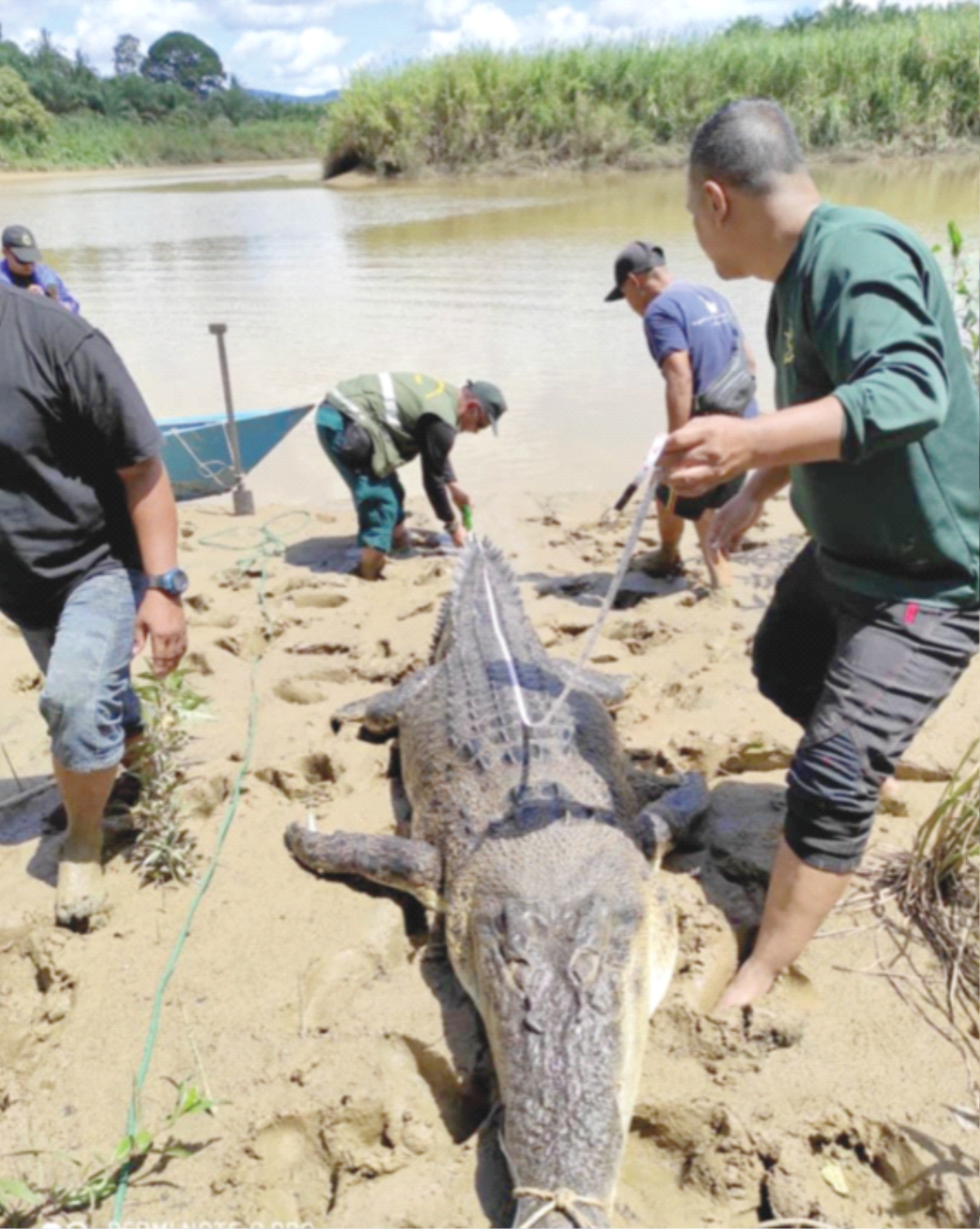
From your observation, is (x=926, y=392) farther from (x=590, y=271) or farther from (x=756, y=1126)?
(x=590, y=271)

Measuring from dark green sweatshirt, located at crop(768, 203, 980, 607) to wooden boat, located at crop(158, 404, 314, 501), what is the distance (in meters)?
5.20

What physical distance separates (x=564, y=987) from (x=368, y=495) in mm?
3786

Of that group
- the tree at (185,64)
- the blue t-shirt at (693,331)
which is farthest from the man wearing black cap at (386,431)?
the tree at (185,64)

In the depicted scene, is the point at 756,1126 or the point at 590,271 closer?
the point at 756,1126

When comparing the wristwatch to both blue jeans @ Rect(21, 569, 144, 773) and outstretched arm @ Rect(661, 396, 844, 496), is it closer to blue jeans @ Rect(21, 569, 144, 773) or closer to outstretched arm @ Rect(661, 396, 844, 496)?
blue jeans @ Rect(21, 569, 144, 773)

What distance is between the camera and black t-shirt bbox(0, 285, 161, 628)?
2.58 metres

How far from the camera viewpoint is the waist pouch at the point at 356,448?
18.4ft

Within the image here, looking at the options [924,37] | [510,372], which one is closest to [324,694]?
[510,372]

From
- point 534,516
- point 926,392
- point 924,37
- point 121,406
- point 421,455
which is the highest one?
point 924,37

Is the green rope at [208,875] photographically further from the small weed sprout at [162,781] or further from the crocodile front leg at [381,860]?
the crocodile front leg at [381,860]

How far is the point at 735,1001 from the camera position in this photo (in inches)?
96.1

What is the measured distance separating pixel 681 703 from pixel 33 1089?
2574 millimetres

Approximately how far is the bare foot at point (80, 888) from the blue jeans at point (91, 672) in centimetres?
32

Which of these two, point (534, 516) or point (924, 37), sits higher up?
point (924, 37)
